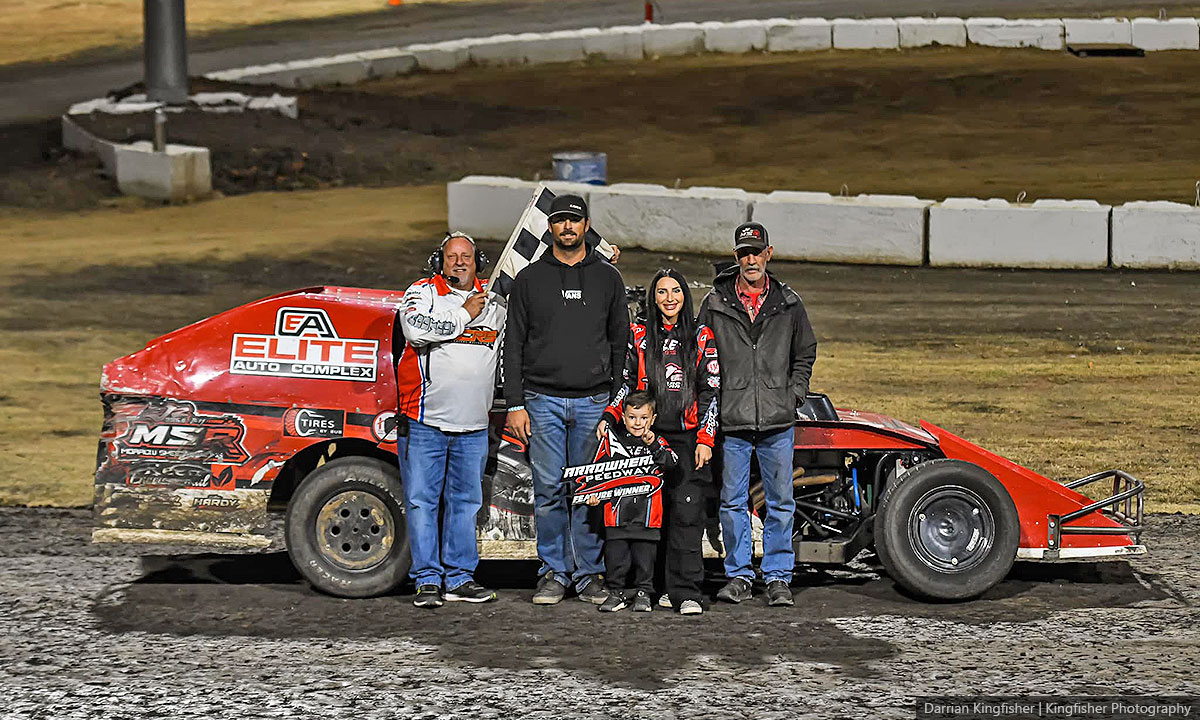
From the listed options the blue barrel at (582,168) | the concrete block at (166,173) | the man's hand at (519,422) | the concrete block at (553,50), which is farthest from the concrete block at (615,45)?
the man's hand at (519,422)

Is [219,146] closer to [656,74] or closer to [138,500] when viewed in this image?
[656,74]

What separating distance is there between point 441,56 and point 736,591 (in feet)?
99.2

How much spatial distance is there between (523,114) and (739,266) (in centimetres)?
2241

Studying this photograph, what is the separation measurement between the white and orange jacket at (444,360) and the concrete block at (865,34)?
95.2ft

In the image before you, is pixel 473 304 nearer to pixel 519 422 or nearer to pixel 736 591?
pixel 519 422

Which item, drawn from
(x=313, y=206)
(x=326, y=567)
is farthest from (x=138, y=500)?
(x=313, y=206)

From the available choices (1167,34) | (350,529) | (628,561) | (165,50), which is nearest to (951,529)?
(628,561)

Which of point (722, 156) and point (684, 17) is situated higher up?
point (684, 17)

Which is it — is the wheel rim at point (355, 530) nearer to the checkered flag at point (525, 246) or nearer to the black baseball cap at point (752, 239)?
the checkered flag at point (525, 246)

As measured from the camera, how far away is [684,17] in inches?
1721

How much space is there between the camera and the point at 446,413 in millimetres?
7547

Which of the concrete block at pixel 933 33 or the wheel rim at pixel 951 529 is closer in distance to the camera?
the wheel rim at pixel 951 529

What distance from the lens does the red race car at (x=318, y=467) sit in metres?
7.63

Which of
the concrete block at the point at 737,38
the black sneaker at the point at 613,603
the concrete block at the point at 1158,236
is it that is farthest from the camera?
the concrete block at the point at 737,38
